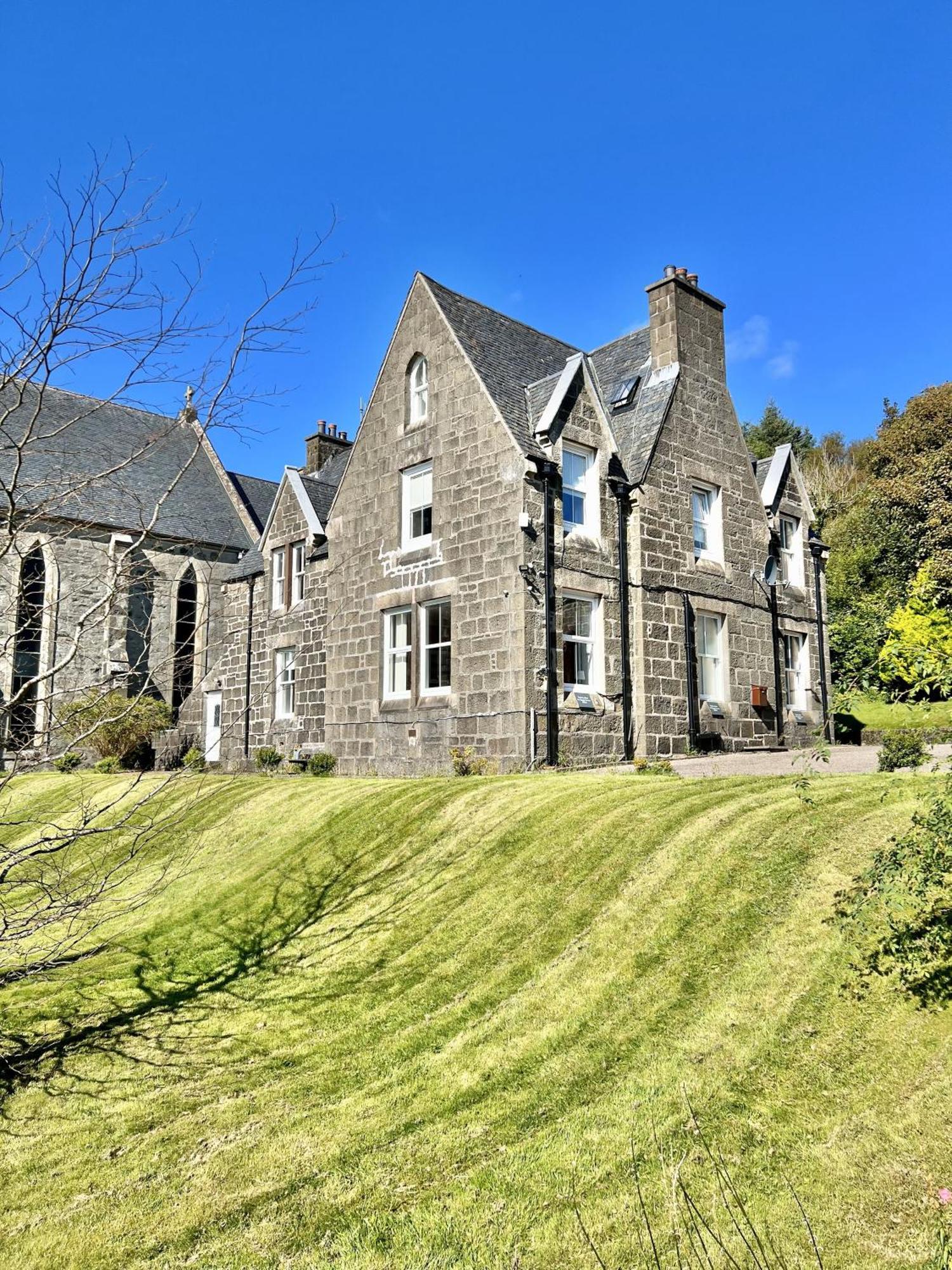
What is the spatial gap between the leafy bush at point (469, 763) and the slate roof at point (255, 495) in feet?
78.4

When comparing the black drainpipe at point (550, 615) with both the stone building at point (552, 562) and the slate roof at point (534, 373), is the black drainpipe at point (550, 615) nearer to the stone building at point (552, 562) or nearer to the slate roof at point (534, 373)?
the stone building at point (552, 562)

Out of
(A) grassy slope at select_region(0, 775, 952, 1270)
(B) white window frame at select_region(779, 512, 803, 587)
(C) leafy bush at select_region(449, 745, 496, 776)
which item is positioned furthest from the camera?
(B) white window frame at select_region(779, 512, 803, 587)

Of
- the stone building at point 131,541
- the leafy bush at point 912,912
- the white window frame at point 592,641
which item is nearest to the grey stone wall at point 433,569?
the white window frame at point 592,641

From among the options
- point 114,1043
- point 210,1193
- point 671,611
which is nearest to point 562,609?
point 671,611

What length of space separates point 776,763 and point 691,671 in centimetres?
366

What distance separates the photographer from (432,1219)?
4.68m

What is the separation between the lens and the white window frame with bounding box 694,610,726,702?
19.8 m

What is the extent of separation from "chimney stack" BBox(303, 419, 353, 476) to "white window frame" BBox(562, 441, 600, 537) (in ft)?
42.5

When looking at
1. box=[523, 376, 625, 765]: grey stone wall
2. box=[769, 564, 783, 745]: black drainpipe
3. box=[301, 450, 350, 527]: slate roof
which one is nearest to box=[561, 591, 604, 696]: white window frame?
box=[523, 376, 625, 765]: grey stone wall

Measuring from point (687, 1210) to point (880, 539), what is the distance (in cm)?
3439

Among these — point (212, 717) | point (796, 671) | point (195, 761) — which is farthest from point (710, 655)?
point (212, 717)

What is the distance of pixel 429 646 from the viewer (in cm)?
1911

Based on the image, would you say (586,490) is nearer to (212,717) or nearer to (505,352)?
(505,352)

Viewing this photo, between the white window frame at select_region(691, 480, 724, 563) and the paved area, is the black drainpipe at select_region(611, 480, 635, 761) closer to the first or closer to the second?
the paved area
